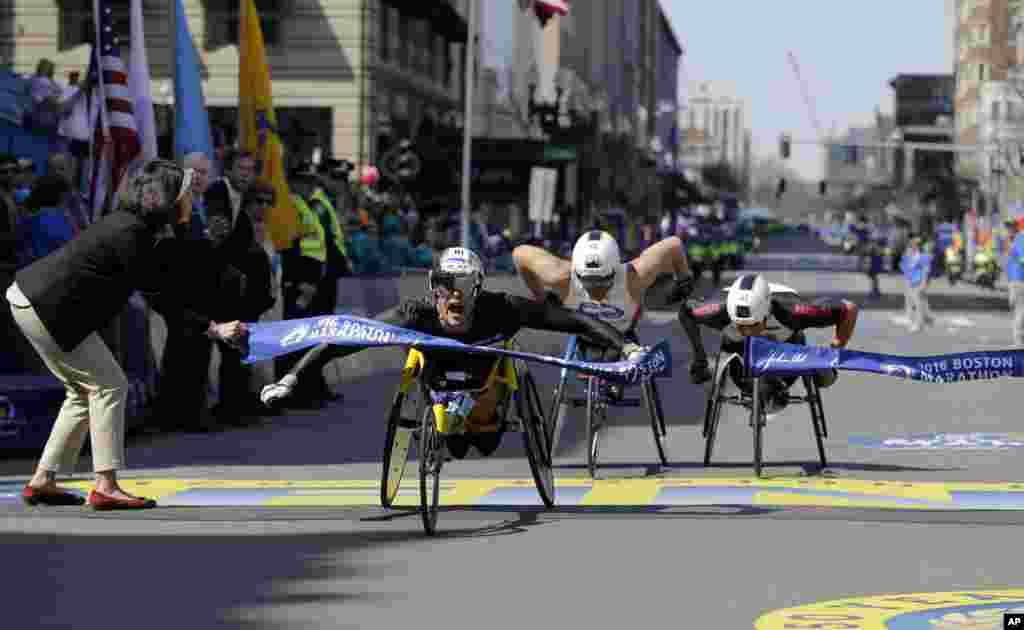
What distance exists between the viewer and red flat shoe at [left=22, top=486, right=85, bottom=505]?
39.3 feet

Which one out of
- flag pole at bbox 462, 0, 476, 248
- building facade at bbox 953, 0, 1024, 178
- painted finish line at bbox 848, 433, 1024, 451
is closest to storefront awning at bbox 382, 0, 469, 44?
flag pole at bbox 462, 0, 476, 248

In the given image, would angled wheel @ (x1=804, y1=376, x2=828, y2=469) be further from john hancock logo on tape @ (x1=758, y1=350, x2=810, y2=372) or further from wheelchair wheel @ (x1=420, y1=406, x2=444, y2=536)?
wheelchair wheel @ (x1=420, y1=406, x2=444, y2=536)

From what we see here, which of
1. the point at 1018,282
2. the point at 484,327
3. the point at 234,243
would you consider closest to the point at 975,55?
the point at 1018,282

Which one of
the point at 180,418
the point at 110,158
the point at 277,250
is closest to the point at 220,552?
the point at 180,418

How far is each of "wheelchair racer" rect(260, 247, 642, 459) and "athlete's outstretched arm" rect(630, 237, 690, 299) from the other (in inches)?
115

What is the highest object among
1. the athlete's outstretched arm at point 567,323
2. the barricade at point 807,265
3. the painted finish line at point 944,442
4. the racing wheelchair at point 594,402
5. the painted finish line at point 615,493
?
the athlete's outstretched arm at point 567,323

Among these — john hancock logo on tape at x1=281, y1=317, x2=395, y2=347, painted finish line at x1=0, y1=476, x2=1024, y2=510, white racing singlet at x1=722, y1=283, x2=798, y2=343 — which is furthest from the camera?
white racing singlet at x1=722, y1=283, x2=798, y2=343

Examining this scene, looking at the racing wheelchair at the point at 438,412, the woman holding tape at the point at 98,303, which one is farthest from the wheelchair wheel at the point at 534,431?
the woman holding tape at the point at 98,303

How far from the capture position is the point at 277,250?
1938 cm

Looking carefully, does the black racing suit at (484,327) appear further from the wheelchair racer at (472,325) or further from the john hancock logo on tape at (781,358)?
the john hancock logo on tape at (781,358)

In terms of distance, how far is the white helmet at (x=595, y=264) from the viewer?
14.1 m

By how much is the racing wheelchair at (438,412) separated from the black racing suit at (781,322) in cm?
Answer: 271

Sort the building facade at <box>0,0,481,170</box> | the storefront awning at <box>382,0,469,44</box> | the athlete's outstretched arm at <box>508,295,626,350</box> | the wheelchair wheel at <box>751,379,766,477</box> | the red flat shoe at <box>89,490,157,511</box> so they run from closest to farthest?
the athlete's outstretched arm at <box>508,295,626,350</box> → the red flat shoe at <box>89,490,157,511</box> → the wheelchair wheel at <box>751,379,766,477</box> → the building facade at <box>0,0,481,170</box> → the storefront awning at <box>382,0,469,44</box>

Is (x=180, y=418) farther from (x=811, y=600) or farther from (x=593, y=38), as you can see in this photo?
(x=593, y=38)
